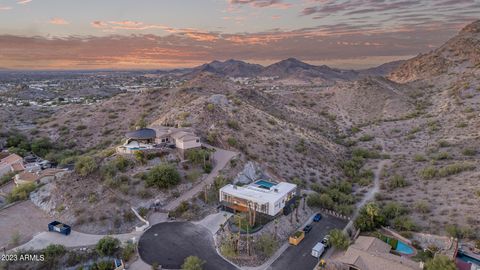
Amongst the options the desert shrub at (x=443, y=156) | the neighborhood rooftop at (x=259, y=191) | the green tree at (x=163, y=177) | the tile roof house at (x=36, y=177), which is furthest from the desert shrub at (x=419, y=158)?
the tile roof house at (x=36, y=177)

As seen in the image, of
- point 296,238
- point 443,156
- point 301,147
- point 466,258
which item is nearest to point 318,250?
point 296,238

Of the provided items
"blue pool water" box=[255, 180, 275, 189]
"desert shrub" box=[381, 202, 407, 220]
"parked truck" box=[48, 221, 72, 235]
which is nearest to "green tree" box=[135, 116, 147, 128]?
"blue pool water" box=[255, 180, 275, 189]

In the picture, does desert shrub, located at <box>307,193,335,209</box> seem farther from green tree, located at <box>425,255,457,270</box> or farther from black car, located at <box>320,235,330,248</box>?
green tree, located at <box>425,255,457,270</box>

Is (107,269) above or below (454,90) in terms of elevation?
below

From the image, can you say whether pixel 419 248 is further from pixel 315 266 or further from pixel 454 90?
pixel 454 90

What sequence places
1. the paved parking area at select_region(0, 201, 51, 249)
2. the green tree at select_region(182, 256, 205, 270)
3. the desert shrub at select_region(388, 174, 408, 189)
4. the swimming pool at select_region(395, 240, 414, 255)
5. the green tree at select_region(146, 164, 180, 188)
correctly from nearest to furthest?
the green tree at select_region(182, 256, 205, 270) → the swimming pool at select_region(395, 240, 414, 255) → the paved parking area at select_region(0, 201, 51, 249) → the green tree at select_region(146, 164, 180, 188) → the desert shrub at select_region(388, 174, 408, 189)

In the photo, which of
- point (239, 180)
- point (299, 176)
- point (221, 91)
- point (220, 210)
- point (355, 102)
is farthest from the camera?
point (355, 102)

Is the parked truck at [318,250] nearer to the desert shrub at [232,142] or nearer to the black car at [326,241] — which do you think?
Answer: the black car at [326,241]

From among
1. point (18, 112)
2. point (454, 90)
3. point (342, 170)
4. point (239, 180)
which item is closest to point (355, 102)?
point (454, 90)
